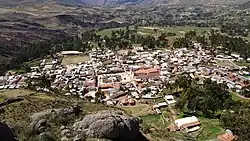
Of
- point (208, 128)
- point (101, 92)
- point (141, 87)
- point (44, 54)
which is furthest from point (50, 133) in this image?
point (44, 54)

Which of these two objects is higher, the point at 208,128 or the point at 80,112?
the point at 80,112

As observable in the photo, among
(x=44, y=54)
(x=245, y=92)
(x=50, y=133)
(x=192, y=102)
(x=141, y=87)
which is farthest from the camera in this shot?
(x=44, y=54)

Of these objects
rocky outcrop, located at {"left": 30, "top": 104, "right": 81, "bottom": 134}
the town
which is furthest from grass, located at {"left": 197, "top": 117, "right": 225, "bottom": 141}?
rocky outcrop, located at {"left": 30, "top": 104, "right": 81, "bottom": 134}

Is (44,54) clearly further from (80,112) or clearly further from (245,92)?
(80,112)

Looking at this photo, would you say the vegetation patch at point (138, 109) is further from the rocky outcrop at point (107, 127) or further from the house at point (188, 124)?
the rocky outcrop at point (107, 127)

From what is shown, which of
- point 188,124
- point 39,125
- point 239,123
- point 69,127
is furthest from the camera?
point 188,124

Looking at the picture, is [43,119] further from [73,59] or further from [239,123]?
[73,59]

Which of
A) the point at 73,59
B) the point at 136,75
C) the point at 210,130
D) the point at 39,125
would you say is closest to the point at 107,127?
the point at 39,125
